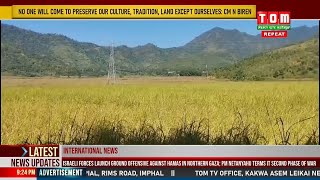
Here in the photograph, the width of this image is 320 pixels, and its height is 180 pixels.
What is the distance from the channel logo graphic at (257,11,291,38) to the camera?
12.3 feet

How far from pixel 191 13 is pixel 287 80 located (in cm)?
80

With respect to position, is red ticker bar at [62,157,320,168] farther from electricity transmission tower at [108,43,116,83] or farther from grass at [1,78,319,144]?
electricity transmission tower at [108,43,116,83]

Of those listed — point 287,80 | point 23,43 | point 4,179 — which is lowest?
point 4,179

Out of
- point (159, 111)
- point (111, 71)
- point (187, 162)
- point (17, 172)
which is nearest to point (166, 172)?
point (187, 162)

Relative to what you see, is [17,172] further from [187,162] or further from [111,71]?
[187,162]

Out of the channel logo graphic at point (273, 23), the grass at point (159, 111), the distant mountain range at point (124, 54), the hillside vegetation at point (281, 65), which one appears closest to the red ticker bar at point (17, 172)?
the grass at point (159, 111)

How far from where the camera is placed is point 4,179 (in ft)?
12.5

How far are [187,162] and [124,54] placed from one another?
0.79 meters

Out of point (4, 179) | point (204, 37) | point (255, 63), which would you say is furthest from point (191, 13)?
point (4, 179)

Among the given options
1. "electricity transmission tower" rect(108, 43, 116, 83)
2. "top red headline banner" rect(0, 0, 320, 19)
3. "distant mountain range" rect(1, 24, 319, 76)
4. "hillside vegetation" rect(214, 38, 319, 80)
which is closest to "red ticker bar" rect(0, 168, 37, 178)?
"distant mountain range" rect(1, 24, 319, 76)

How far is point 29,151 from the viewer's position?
384 centimetres

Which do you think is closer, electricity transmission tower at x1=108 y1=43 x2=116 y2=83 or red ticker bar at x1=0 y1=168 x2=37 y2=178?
red ticker bar at x1=0 y1=168 x2=37 y2=178

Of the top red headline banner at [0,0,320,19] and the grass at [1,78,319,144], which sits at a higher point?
the top red headline banner at [0,0,320,19]

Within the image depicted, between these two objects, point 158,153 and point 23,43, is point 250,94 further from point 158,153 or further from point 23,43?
point 23,43
